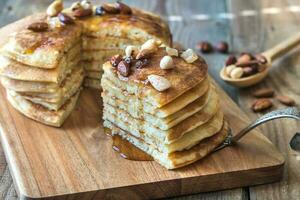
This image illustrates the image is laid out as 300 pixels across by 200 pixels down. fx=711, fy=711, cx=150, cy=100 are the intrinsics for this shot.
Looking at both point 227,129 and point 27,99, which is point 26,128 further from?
point 227,129

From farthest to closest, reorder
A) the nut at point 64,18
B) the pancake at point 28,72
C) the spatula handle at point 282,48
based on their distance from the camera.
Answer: the spatula handle at point 282,48
the nut at point 64,18
the pancake at point 28,72

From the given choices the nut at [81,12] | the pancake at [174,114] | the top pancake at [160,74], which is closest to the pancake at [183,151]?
the pancake at [174,114]

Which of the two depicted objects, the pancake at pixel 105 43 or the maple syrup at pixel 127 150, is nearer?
the maple syrup at pixel 127 150

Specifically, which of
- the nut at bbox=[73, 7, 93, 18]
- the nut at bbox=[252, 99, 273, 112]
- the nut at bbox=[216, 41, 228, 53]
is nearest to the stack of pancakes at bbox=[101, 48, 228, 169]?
the nut at bbox=[252, 99, 273, 112]

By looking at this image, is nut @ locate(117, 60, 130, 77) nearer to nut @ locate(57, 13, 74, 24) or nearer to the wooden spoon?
nut @ locate(57, 13, 74, 24)

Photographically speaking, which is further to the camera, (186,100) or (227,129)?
(227,129)

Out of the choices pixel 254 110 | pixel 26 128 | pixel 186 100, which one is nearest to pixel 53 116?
pixel 26 128

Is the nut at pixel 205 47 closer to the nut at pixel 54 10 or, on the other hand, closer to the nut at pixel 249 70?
the nut at pixel 249 70

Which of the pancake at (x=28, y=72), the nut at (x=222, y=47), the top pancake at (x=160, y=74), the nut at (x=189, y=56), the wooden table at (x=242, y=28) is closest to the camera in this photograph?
the top pancake at (x=160, y=74)
